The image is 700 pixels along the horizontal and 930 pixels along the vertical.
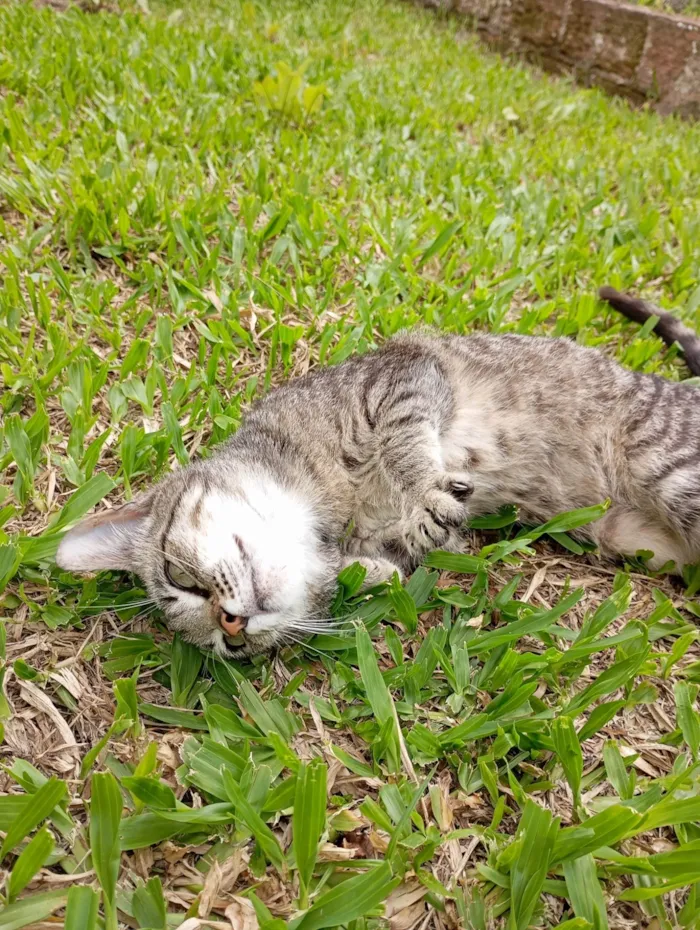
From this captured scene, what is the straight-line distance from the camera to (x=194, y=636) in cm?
205

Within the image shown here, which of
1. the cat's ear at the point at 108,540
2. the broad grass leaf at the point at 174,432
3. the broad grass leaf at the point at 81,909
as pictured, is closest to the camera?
the broad grass leaf at the point at 81,909

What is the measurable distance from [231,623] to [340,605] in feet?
1.35

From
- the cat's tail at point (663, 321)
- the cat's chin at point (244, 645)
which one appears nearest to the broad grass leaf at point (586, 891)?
the cat's chin at point (244, 645)

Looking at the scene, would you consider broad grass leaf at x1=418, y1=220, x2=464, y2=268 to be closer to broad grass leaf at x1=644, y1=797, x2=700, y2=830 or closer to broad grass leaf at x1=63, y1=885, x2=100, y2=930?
broad grass leaf at x1=644, y1=797, x2=700, y2=830

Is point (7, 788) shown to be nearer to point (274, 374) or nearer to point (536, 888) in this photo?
point (536, 888)

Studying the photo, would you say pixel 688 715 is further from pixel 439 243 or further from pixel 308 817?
pixel 439 243

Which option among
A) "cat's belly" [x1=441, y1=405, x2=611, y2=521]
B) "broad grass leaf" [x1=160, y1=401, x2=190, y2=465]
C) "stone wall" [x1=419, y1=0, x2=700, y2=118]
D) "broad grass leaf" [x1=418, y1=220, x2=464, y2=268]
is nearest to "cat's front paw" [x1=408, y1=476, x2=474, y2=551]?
"cat's belly" [x1=441, y1=405, x2=611, y2=521]

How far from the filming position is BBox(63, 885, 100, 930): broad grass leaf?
1.31m

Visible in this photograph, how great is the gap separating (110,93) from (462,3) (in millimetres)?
5850

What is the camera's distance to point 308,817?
4.90ft

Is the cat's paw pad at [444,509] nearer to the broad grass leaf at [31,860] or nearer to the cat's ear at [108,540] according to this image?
the cat's ear at [108,540]

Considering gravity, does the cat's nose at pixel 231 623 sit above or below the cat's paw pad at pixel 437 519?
below

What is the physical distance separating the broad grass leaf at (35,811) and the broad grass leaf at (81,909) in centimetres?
20

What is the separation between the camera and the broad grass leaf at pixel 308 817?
4.82 ft
